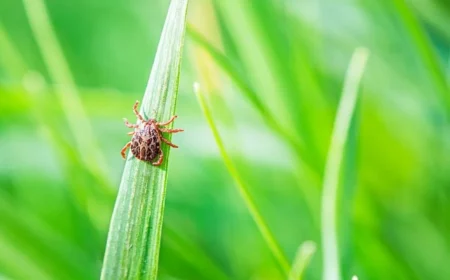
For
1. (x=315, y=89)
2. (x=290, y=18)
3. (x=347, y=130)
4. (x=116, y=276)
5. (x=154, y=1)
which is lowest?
(x=116, y=276)

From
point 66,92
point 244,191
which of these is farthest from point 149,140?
point 66,92

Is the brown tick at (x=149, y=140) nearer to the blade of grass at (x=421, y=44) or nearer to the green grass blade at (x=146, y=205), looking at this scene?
the green grass blade at (x=146, y=205)

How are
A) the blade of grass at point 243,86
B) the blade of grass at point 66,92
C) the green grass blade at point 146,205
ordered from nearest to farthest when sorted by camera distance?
the green grass blade at point 146,205 → the blade of grass at point 243,86 → the blade of grass at point 66,92

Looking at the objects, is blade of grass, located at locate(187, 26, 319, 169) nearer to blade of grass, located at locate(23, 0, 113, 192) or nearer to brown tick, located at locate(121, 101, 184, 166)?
brown tick, located at locate(121, 101, 184, 166)

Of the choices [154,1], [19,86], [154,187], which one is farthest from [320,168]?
[154,1]

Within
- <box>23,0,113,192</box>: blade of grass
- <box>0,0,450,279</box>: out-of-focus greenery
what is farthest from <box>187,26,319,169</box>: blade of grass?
<box>23,0,113,192</box>: blade of grass

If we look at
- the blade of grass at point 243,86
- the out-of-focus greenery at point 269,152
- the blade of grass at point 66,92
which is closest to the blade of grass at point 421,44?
the out-of-focus greenery at point 269,152

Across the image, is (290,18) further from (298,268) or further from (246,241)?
(298,268)
